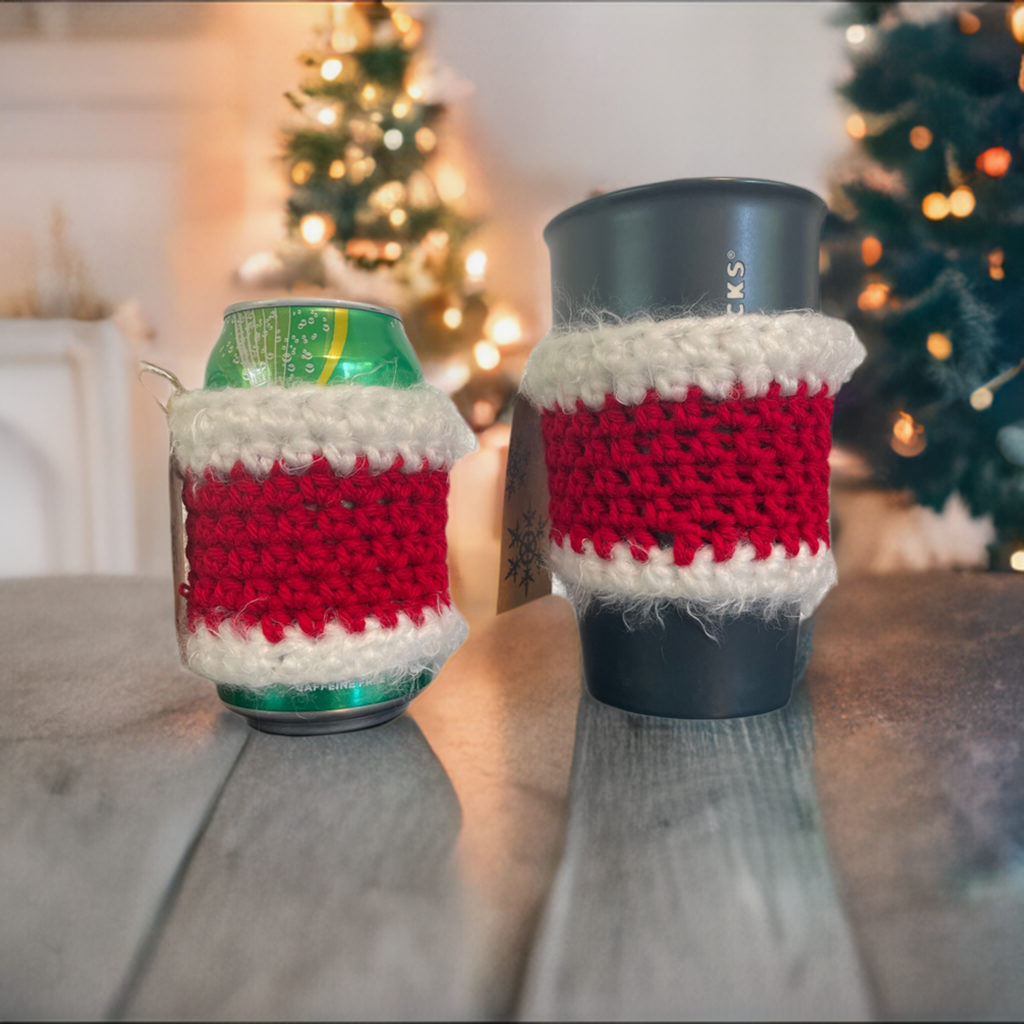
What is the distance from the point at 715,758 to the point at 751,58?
1.09m

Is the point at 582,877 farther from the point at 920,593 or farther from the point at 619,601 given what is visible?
the point at 920,593

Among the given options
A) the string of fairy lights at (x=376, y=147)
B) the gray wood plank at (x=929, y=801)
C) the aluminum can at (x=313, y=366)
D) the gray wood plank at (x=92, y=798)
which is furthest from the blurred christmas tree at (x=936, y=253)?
the gray wood plank at (x=92, y=798)

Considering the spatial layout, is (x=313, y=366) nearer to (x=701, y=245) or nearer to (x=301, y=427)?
(x=301, y=427)

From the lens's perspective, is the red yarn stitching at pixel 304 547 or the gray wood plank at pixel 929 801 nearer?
the gray wood plank at pixel 929 801

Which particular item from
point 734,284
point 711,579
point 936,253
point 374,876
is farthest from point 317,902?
point 936,253

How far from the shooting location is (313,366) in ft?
1.34

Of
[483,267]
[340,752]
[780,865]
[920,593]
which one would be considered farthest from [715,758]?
[483,267]

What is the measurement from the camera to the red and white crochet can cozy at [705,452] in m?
0.40

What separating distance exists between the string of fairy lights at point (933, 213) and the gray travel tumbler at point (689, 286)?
733mm

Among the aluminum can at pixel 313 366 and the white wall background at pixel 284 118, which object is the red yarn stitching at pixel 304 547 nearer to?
the aluminum can at pixel 313 366

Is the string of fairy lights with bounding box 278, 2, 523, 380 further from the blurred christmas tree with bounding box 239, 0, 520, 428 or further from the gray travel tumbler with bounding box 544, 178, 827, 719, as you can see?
the gray travel tumbler with bounding box 544, 178, 827, 719

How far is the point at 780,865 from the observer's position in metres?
0.31

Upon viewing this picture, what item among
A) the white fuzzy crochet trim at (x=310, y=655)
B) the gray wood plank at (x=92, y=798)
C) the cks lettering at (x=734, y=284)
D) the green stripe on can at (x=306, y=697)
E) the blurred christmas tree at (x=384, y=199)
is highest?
the blurred christmas tree at (x=384, y=199)

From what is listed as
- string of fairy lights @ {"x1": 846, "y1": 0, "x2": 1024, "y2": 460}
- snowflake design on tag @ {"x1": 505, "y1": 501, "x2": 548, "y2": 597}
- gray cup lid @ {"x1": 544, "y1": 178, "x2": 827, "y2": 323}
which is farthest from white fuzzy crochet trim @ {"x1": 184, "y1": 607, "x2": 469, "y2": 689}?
string of fairy lights @ {"x1": 846, "y1": 0, "x2": 1024, "y2": 460}
